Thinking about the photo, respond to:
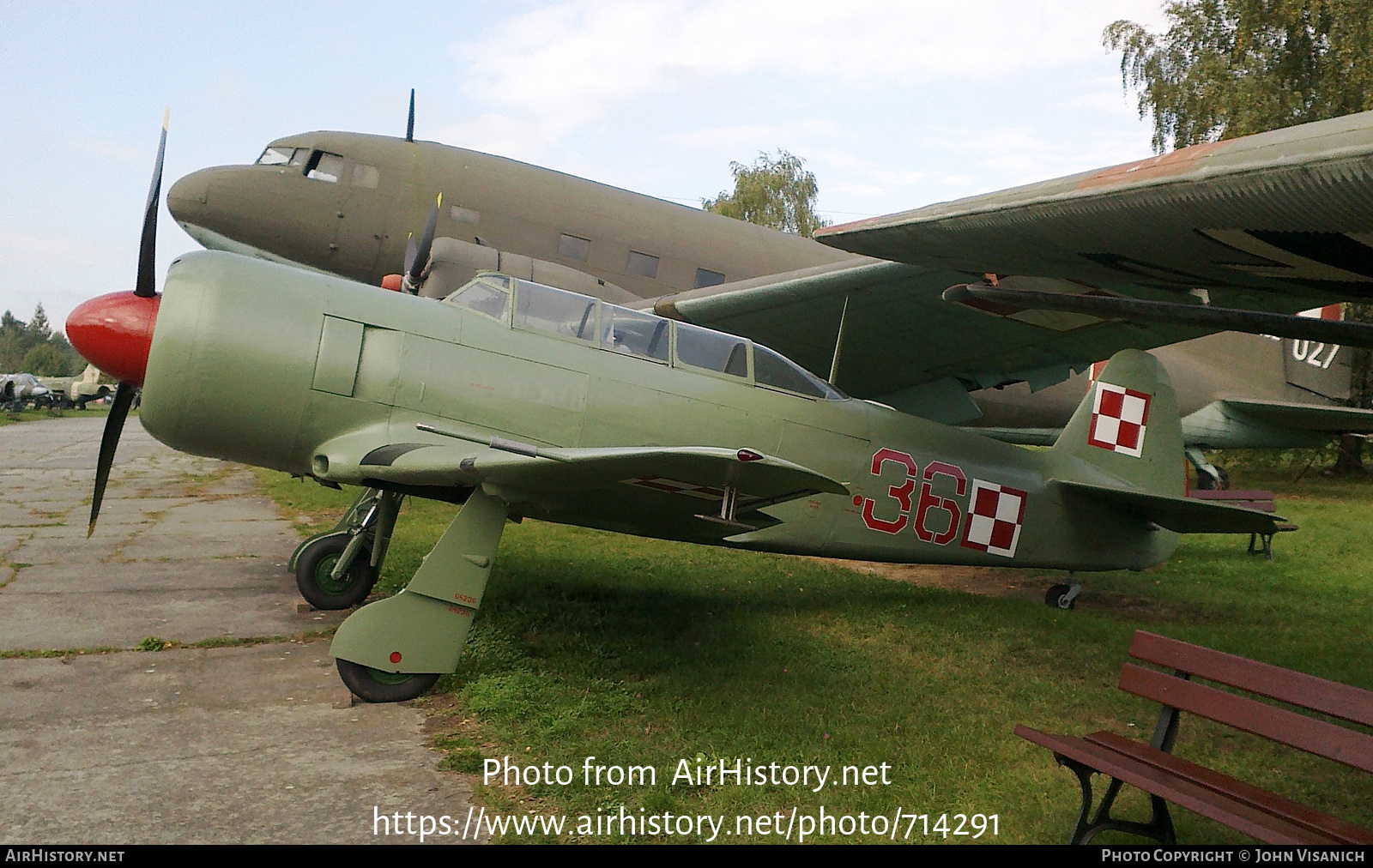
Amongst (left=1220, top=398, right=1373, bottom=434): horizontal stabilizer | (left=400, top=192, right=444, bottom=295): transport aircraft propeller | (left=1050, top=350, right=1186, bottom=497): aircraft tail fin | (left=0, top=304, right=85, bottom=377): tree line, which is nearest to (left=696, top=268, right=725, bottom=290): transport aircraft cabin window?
(left=400, top=192, right=444, bottom=295): transport aircraft propeller

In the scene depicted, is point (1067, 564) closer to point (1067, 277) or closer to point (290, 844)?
point (1067, 277)

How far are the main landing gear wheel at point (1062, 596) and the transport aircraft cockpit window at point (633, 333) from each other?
13.7ft

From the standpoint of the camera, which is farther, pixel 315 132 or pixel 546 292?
pixel 315 132

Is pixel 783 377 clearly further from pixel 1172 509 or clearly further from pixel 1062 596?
pixel 1062 596

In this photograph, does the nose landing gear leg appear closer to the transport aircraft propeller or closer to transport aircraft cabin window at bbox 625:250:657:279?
the transport aircraft propeller

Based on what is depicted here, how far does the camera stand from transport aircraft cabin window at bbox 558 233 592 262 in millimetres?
10859

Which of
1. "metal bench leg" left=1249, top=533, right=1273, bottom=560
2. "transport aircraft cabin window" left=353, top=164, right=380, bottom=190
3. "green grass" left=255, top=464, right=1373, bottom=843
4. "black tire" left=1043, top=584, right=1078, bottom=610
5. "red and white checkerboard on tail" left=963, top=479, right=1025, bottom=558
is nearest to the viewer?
"green grass" left=255, top=464, right=1373, bottom=843

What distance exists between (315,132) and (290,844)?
32.3ft

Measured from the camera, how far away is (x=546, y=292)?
5586mm

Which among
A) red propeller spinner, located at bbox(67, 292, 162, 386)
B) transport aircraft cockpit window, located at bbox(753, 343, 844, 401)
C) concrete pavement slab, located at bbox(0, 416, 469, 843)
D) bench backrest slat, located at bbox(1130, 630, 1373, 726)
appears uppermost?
transport aircraft cockpit window, located at bbox(753, 343, 844, 401)

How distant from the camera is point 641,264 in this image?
1108cm

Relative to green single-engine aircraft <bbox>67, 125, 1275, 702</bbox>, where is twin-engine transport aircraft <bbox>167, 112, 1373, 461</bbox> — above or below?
above

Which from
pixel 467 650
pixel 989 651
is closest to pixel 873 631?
pixel 989 651

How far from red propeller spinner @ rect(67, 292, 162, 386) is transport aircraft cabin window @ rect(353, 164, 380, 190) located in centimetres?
610
